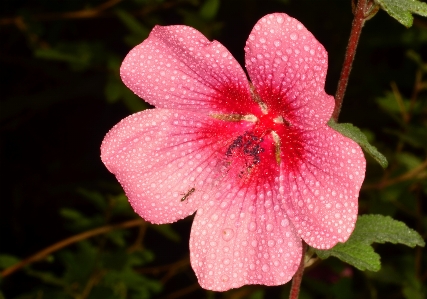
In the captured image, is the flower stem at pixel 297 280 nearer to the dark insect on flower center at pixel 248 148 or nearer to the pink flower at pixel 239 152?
the pink flower at pixel 239 152

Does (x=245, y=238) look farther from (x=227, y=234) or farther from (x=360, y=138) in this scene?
(x=360, y=138)

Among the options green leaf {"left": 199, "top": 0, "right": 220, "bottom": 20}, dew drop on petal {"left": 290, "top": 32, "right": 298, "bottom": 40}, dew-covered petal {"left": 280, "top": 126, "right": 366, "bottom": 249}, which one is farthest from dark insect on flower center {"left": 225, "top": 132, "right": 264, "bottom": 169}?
green leaf {"left": 199, "top": 0, "right": 220, "bottom": 20}

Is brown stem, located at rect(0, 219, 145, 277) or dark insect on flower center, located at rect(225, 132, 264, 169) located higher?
dark insect on flower center, located at rect(225, 132, 264, 169)

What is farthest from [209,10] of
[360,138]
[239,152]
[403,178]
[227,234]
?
[360,138]

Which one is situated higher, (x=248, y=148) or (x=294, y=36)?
(x=294, y=36)

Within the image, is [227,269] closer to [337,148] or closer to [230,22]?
[337,148]

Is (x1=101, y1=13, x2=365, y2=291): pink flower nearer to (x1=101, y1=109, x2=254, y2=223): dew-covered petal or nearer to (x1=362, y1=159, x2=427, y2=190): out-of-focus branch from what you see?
(x1=101, y1=109, x2=254, y2=223): dew-covered petal

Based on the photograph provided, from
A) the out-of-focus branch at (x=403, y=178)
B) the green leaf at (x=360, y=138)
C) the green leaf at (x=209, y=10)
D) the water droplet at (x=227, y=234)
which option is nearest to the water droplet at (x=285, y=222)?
the water droplet at (x=227, y=234)
